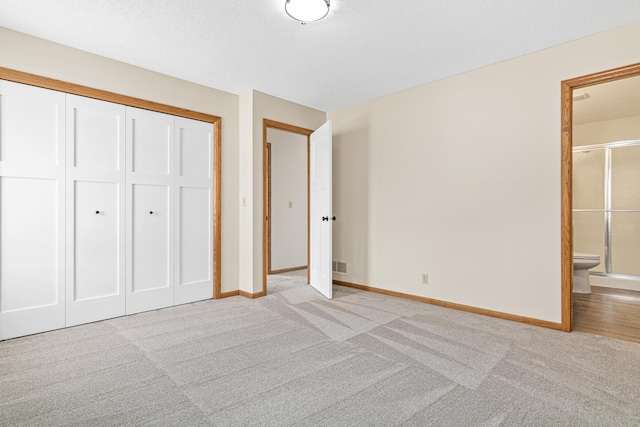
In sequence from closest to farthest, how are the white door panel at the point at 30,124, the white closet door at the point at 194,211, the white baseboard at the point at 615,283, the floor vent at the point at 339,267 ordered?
the white door panel at the point at 30,124 → the white closet door at the point at 194,211 → the white baseboard at the point at 615,283 → the floor vent at the point at 339,267

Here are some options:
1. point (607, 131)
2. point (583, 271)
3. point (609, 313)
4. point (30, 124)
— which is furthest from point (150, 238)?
point (607, 131)

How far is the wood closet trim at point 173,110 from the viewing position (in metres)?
2.58

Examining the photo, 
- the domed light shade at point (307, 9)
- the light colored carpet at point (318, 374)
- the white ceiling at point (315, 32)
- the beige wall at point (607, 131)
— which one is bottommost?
the light colored carpet at point (318, 374)

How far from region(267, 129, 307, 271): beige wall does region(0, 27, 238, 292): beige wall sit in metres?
1.64

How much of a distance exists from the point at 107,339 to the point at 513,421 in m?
2.72

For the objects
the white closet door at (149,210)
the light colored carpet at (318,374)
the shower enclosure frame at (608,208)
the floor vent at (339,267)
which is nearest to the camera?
the light colored carpet at (318,374)

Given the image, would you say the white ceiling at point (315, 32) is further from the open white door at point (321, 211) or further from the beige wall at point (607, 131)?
the beige wall at point (607, 131)

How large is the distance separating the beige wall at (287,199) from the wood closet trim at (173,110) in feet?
5.89

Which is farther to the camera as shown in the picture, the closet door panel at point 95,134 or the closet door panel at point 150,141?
the closet door panel at point 150,141

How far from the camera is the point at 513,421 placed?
1513mm

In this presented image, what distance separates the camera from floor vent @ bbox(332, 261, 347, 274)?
4457 millimetres

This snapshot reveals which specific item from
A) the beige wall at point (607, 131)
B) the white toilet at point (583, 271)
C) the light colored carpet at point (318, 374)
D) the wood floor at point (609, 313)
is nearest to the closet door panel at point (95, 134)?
the light colored carpet at point (318, 374)

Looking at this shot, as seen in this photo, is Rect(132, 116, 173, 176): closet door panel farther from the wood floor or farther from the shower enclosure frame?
the shower enclosure frame

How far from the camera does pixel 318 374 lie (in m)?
1.95
